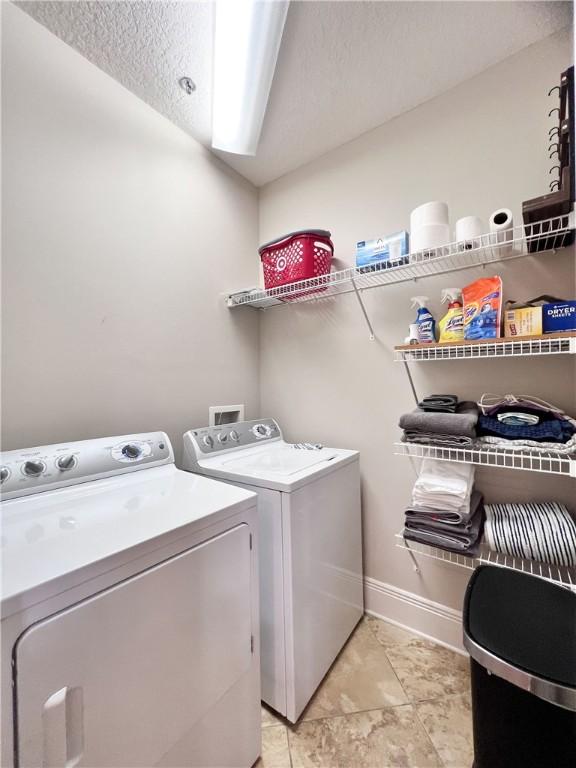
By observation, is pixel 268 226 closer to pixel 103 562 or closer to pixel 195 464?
pixel 195 464

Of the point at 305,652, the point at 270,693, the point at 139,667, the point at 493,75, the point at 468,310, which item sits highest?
the point at 493,75

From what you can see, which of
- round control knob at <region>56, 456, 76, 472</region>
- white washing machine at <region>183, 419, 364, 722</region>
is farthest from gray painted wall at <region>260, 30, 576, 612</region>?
round control knob at <region>56, 456, 76, 472</region>

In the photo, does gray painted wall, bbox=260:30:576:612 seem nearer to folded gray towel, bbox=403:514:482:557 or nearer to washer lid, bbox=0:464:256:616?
folded gray towel, bbox=403:514:482:557

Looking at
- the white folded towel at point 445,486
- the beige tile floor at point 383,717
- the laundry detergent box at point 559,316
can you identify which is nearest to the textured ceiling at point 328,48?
the laundry detergent box at point 559,316

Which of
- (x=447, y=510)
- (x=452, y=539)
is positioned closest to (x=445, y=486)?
(x=447, y=510)

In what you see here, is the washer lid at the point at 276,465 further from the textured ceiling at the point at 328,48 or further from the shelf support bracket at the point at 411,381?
the textured ceiling at the point at 328,48

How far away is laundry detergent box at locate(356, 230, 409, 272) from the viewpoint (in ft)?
4.49

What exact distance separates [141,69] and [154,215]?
1.95 feet

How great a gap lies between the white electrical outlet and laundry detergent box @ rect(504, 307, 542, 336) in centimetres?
147

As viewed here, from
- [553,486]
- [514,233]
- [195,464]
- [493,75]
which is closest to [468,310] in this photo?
[514,233]

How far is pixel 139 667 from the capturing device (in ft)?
2.35

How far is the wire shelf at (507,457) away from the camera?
3.57ft

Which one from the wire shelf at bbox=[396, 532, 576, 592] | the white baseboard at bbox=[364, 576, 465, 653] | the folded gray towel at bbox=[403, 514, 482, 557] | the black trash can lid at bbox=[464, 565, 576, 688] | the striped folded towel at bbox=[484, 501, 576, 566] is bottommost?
the white baseboard at bbox=[364, 576, 465, 653]

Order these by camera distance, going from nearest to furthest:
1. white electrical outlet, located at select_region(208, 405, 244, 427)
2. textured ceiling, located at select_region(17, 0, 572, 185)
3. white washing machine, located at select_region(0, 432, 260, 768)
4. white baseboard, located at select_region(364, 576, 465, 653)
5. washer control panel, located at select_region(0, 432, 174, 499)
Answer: white washing machine, located at select_region(0, 432, 260, 768), washer control panel, located at select_region(0, 432, 174, 499), textured ceiling, located at select_region(17, 0, 572, 185), white baseboard, located at select_region(364, 576, 465, 653), white electrical outlet, located at select_region(208, 405, 244, 427)
